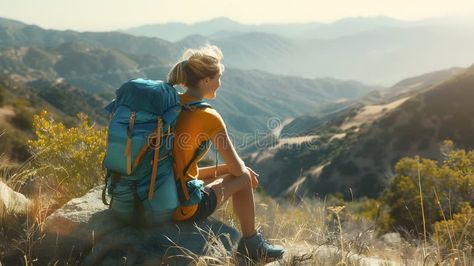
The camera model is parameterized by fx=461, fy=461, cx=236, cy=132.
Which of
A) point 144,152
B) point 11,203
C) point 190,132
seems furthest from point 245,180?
point 11,203

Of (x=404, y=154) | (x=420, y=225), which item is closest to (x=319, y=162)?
(x=404, y=154)

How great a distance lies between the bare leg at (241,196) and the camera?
12.2ft

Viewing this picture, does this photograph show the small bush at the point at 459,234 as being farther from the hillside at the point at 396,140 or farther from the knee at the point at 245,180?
the hillside at the point at 396,140

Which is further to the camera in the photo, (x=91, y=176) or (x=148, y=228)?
(x=91, y=176)

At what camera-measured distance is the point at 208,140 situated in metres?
3.54

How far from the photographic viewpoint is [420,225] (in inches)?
578

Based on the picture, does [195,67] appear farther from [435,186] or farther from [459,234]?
[435,186]

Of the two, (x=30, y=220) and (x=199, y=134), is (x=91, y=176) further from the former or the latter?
(x=199, y=134)

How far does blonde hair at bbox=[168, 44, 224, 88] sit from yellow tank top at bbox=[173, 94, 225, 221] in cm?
16

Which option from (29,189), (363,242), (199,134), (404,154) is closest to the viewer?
(363,242)

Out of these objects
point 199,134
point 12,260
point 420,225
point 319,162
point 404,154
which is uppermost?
point 199,134

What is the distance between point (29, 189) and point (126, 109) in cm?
240

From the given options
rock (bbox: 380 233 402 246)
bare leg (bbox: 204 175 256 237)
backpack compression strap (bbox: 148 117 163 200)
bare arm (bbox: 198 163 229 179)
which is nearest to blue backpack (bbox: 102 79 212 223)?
backpack compression strap (bbox: 148 117 163 200)

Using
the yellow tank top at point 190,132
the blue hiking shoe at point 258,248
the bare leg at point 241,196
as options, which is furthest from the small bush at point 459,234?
the yellow tank top at point 190,132
